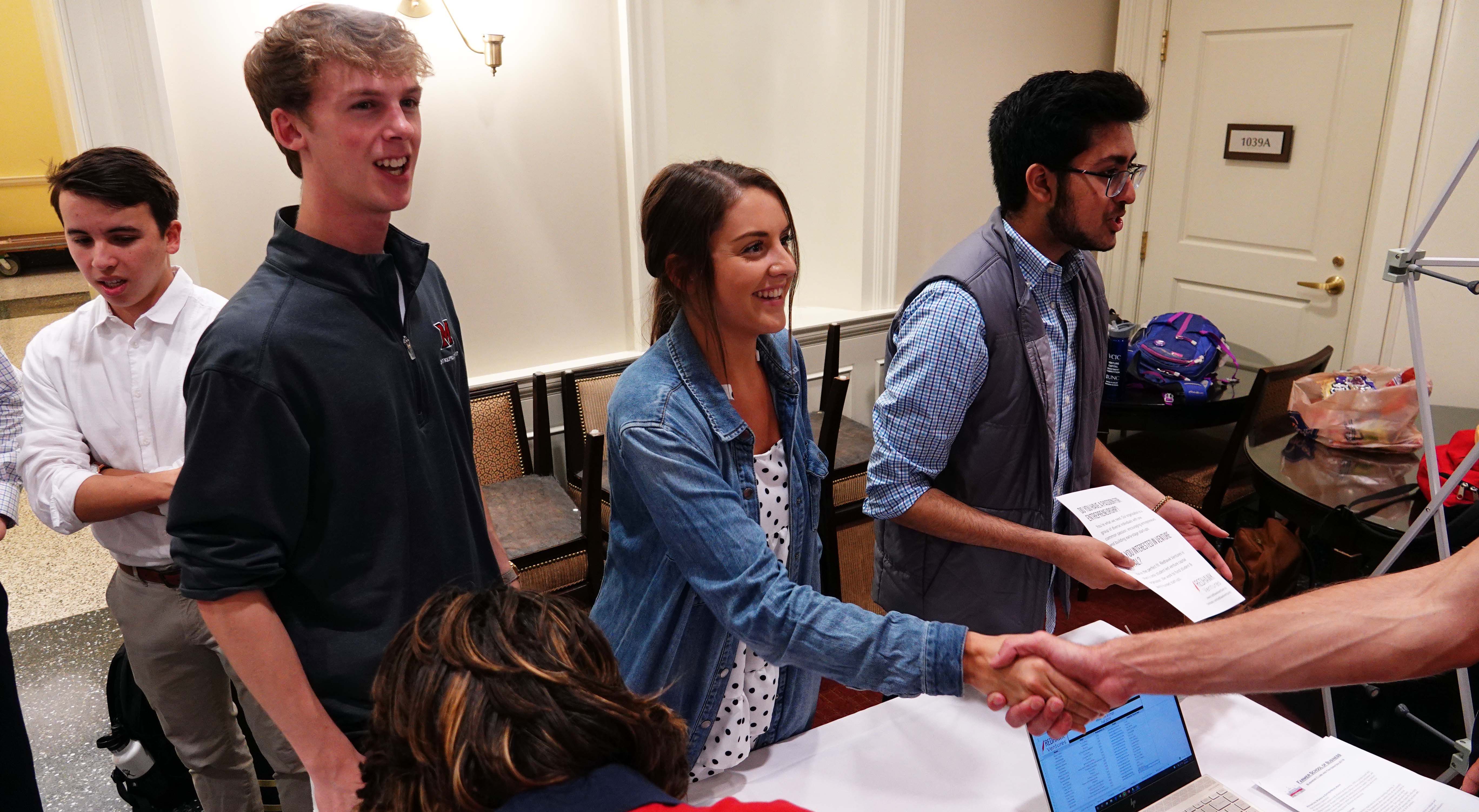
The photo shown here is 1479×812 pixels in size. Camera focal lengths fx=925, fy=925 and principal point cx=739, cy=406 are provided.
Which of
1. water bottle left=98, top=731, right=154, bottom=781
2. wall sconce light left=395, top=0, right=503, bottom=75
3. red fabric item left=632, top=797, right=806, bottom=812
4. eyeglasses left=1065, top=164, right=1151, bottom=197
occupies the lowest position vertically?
water bottle left=98, top=731, right=154, bottom=781

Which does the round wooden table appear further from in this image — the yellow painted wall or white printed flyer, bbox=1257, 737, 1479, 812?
the yellow painted wall

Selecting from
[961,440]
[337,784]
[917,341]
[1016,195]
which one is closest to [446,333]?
[337,784]

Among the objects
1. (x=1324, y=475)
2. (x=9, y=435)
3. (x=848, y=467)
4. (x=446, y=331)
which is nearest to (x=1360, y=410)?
(x=1324, y=475)

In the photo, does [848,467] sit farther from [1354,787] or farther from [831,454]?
[1354,787]

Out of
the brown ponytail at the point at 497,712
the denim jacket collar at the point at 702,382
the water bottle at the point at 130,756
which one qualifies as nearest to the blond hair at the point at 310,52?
the denim jacket collar at the point at 702,382

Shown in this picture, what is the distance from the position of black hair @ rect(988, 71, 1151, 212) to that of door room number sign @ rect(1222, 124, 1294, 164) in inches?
Result: 113

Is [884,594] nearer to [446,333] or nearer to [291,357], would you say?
[446,333]

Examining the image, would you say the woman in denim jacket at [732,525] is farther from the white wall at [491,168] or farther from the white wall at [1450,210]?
the white wall at [1450,210]

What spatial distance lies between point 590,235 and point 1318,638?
308cm

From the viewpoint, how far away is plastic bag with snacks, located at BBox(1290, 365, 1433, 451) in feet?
9.29

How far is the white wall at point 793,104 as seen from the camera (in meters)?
4.13

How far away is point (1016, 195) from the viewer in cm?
177

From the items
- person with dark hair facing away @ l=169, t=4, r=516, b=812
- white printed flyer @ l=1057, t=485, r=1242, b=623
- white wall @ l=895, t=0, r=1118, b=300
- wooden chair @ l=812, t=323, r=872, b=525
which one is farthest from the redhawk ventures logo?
white wall @ l=895, t=0, r=1118, b=300

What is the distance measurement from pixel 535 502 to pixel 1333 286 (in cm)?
347
